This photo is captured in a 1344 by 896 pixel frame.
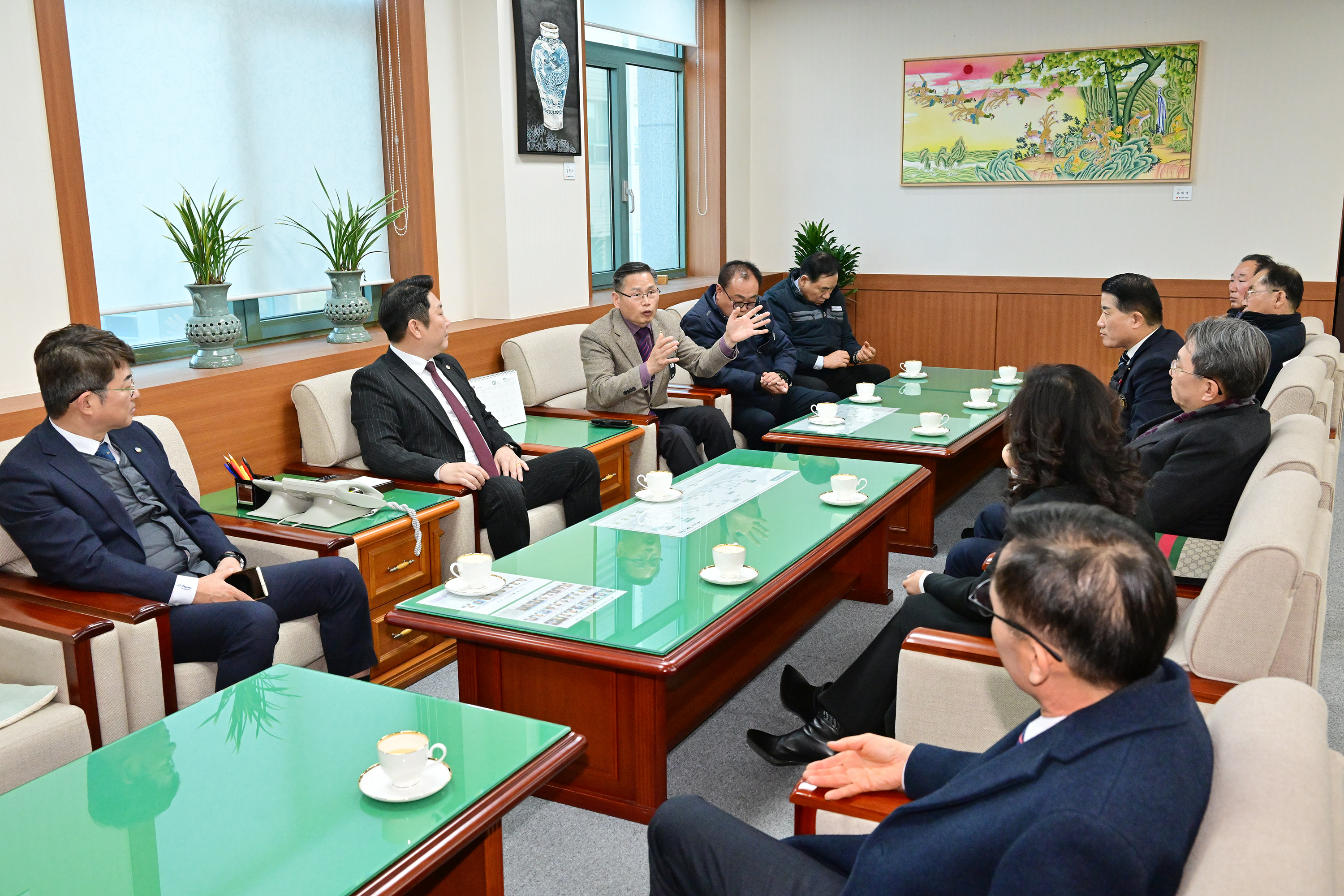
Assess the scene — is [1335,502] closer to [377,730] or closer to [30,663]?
[377,730]

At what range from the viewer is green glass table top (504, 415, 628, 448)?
4.36 meters

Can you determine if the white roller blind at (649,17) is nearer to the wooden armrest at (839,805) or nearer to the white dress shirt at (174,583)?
the white dress shirt at (174,583)

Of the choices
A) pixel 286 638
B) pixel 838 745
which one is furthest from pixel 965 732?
pixel 286 638

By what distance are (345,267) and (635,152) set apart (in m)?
2.91

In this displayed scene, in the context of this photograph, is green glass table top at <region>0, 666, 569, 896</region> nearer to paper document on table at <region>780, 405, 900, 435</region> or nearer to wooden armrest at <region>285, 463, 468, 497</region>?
wooden armrest at <region>285, 463, 468, 497</region>

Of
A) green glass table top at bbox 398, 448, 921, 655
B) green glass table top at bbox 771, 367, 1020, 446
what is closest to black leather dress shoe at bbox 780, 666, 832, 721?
green glass table top at bbox 398, 448, 921, 655

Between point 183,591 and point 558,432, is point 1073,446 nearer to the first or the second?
point 183,591

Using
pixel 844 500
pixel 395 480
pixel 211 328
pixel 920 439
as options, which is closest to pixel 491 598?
pixel 844 500

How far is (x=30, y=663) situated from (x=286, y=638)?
0.63 meters

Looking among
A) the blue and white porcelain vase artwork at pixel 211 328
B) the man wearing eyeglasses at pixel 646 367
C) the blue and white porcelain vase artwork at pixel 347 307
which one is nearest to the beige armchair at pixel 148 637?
the blue and white porcelain vase artwork at pixel 211 328

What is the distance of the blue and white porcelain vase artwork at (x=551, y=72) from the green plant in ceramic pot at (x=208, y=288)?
185cm

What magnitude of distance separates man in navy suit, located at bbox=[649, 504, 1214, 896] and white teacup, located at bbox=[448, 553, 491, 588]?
4.41ft

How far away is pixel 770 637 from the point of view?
3.45m

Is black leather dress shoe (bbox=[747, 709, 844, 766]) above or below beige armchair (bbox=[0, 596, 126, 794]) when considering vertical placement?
below
